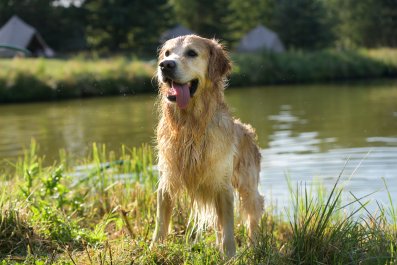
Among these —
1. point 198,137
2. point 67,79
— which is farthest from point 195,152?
point 67,79

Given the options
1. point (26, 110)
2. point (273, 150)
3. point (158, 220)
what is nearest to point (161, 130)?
point (158, 220)

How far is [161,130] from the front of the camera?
4.79 metres

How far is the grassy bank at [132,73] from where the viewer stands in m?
26.2

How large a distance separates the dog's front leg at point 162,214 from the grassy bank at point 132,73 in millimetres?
16266

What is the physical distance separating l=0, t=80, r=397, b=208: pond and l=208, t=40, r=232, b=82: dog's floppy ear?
2.46 feet

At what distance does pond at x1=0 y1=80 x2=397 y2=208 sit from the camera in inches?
383

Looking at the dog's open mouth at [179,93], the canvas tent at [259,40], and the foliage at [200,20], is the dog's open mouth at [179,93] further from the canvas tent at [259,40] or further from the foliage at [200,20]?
the canvas tent at [259,40]

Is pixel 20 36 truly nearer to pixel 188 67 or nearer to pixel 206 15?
pixel 206 15

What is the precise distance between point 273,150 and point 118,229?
741cm

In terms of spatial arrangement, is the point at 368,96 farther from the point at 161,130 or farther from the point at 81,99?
the point at 161,130

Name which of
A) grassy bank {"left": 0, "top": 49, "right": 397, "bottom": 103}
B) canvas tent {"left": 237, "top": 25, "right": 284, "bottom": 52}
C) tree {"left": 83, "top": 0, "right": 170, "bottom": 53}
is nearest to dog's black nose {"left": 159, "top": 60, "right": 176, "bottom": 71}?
grassy bank {"left": 0, "top": 49, "right": 397, "bottom": 103}

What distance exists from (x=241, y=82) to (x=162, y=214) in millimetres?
28215

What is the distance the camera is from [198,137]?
4625 mm

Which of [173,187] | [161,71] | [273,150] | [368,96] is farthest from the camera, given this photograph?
[368,96]
